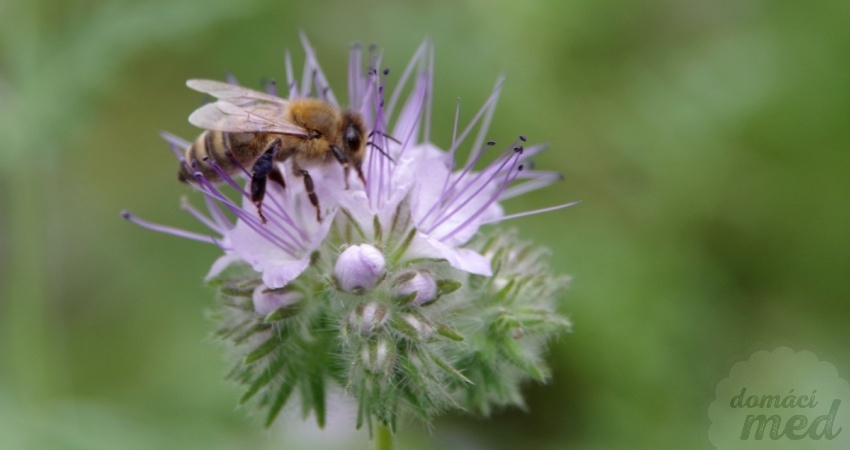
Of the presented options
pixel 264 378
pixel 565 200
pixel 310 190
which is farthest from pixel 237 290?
pixel 565 200

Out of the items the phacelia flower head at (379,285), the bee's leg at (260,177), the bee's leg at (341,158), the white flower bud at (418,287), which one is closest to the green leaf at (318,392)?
the phacelia flower head at (379,285)

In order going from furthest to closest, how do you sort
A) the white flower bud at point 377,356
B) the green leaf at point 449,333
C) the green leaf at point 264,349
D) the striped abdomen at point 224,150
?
the striped abdomen at point 224,150 → the green leaf at point 264,349 → the green leaf at point 449,333 → the white flower bud at point 377,356

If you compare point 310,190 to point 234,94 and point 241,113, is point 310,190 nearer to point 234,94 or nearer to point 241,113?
point 241,113

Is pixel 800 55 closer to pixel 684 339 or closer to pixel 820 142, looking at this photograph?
pixel 820 142

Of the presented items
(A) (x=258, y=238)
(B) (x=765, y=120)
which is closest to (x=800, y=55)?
(B) (x=765, y=120)

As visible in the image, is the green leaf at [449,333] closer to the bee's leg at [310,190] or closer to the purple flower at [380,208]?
the purple flower at [380,208]

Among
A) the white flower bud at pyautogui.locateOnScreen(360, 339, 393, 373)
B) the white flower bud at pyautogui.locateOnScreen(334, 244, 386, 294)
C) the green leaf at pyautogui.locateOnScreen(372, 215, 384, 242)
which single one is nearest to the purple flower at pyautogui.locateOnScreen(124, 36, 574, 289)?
the green leaf at pyautogui.locateOnScreen(372, 215, 384, 242)

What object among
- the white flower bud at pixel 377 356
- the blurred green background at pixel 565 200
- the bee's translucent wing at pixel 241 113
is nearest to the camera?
the white flower bud at pixel 377 356

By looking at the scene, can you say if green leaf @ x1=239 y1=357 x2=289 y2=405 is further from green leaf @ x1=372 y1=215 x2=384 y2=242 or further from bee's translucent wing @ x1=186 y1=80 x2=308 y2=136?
bee's translucent wing @ x1=186 y1=80 x2=308 y2=136
